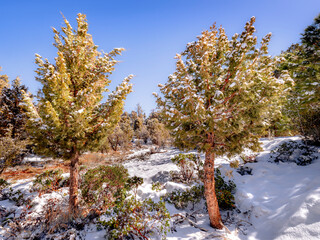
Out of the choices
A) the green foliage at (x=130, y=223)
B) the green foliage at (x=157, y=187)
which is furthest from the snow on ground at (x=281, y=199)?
the green foliage at (x=157, y=187)

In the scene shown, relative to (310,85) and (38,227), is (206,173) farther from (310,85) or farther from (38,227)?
(310,85)

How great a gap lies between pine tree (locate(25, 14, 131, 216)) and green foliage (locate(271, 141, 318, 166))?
812cm

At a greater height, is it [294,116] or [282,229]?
[294,116]

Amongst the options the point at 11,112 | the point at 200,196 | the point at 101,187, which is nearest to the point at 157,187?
the point at 200,196

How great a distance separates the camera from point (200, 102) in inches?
127

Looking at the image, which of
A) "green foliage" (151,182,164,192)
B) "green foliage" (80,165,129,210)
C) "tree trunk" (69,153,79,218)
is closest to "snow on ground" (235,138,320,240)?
"green foliage" (151,182,164,192)

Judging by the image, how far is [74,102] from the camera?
4.76 metres

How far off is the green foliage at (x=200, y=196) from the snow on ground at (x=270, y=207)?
221 millimetres

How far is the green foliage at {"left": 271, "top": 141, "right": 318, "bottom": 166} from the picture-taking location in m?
6.80

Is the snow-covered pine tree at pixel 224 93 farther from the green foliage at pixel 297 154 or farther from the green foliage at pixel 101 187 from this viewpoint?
the green foliage at pixel 297 154

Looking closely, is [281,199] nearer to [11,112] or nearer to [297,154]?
[297,154]

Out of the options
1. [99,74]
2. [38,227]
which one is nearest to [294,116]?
[99,74]

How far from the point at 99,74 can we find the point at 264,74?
16.7ft

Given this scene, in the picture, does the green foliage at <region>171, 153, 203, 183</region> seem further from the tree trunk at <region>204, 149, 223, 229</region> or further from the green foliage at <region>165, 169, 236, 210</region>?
the tree trunk at <region>204, 149, 223, 229</region>
